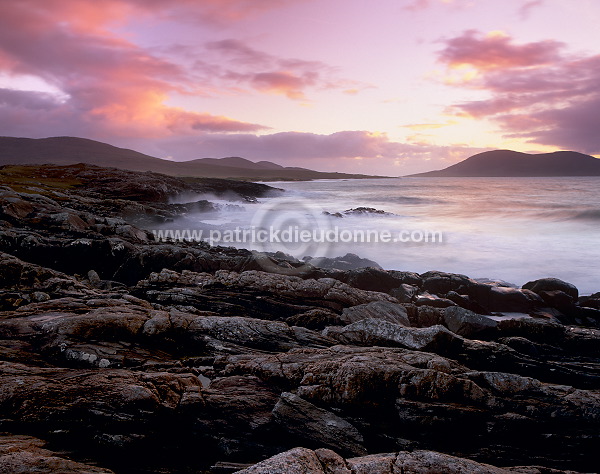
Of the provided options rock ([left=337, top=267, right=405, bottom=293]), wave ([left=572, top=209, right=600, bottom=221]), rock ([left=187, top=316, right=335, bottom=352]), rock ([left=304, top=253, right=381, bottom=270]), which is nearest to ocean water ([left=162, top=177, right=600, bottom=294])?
wave ([left=572, top=209, right=600, bottom=221])

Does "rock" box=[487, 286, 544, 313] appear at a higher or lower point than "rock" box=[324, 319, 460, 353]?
lower

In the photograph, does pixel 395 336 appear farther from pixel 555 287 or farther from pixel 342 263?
pixel 342 263

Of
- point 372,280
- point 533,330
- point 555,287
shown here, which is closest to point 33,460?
point 533,330

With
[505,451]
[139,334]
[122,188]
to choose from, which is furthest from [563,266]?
[122,188]

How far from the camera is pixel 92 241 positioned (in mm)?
17891

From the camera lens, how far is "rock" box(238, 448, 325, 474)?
4156 millimetres

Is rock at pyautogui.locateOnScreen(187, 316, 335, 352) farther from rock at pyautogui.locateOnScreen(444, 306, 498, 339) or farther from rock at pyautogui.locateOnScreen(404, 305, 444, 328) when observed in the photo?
rock at pyautogui.locateOnScreen(444, 306, 498, 339)

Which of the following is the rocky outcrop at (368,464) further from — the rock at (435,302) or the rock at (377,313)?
the rock at (435,302)

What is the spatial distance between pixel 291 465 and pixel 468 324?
917 cm

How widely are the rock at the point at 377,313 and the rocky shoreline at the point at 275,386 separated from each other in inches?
2.8

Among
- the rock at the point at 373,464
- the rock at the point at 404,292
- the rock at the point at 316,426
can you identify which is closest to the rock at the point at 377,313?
the rock at the point at 404,292

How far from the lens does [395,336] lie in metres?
9.42

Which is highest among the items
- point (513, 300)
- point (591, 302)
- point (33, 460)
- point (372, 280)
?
point (33, 460)

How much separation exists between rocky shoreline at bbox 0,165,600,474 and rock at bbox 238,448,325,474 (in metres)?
0.02
